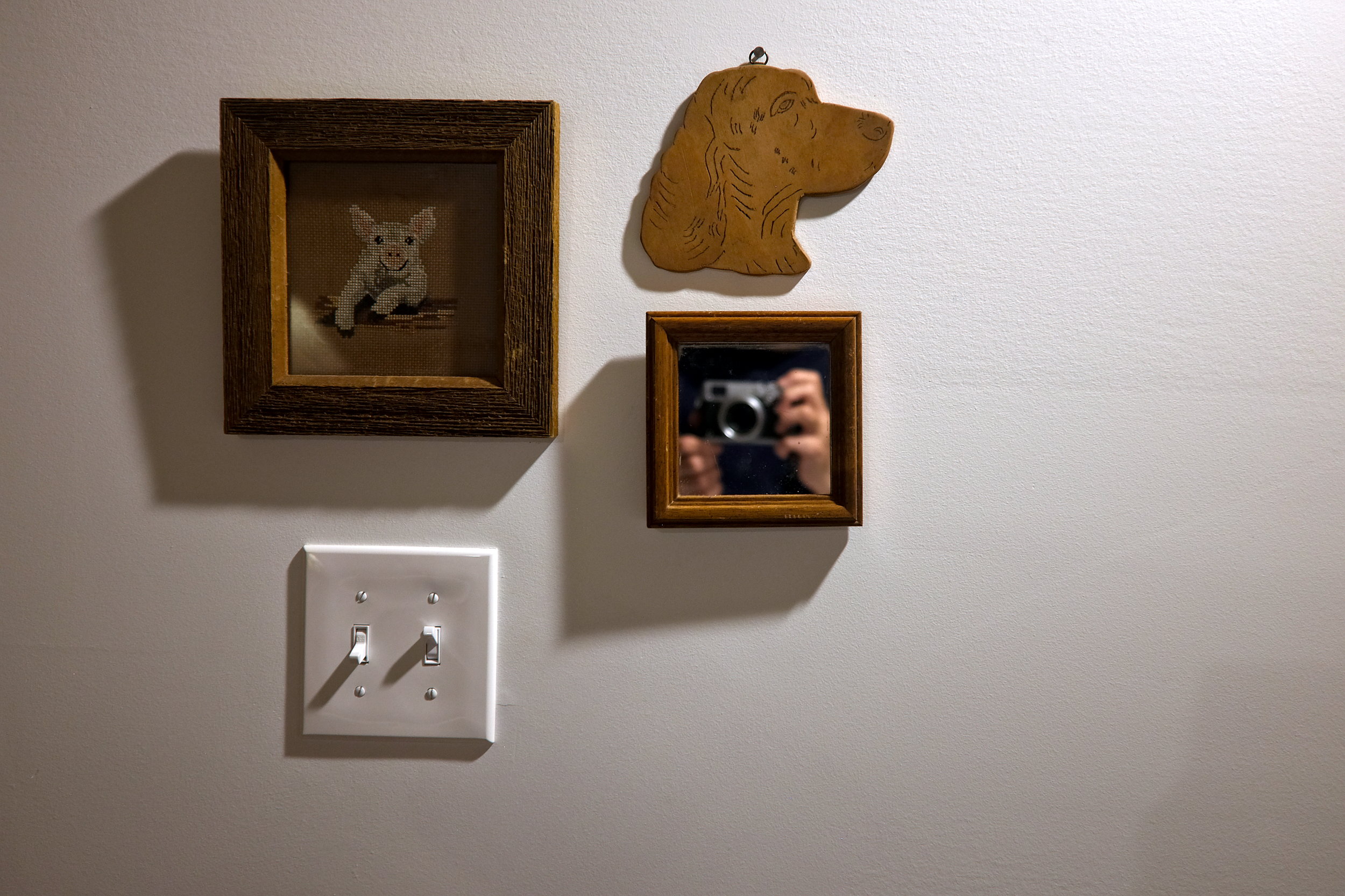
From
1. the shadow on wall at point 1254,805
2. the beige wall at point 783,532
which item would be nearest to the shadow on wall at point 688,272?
the beige wall at point 783,532

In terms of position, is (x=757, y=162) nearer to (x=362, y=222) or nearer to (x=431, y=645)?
(x=362, y=222)

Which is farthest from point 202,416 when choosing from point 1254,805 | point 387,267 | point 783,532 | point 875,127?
point 1254,805

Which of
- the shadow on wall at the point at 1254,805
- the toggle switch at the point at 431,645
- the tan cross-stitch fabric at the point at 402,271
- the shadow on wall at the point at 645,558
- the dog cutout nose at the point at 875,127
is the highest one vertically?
the dog cutout nose at the point at 875,127

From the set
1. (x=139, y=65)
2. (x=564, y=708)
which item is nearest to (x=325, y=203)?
(x=139, y=65)

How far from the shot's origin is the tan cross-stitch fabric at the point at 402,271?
634mm

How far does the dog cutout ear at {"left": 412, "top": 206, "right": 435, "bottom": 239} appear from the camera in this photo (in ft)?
2.08

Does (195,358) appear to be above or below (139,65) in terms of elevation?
below

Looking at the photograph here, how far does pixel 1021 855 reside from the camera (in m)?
0.65

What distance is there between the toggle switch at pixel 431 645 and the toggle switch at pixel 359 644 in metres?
0.05

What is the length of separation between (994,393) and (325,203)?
1.95 feet

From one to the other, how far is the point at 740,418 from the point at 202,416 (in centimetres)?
47

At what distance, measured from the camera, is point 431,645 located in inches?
25.2

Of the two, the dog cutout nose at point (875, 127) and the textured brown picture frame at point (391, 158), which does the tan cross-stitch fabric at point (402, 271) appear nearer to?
the textured brown picture frame at point (391, 158)

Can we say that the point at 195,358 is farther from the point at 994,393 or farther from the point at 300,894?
the point at 994,393
